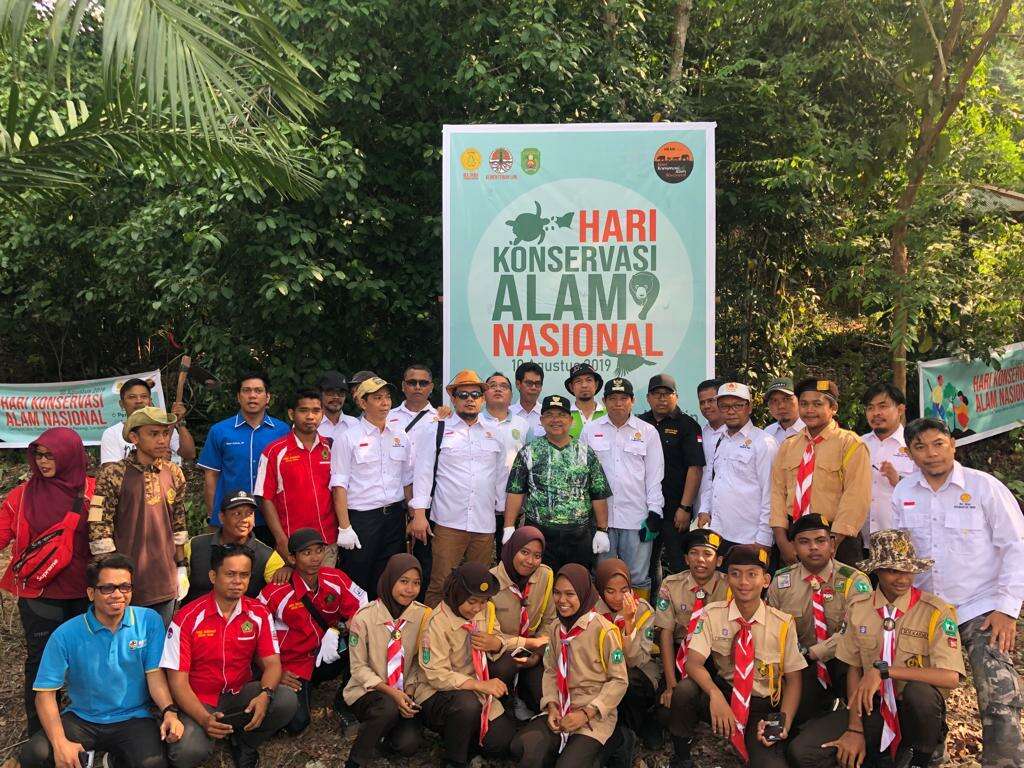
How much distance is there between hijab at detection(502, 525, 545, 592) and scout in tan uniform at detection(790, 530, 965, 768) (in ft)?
4.92

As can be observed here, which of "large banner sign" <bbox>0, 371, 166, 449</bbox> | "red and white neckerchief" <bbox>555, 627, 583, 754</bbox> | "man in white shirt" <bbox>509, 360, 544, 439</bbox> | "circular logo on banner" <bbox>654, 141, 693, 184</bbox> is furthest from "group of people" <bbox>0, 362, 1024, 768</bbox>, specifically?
"large banner sign" <bbox>0, 371, 166, 449</bbox>

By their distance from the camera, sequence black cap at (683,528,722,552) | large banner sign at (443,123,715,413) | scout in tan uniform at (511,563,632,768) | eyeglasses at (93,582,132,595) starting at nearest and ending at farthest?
eyeglasses at (93,582,132,595)
scout in tan uniform at (511,563,632,768)
black cap at (683,528,722,552)
large banner sign at (443,123,715,413)

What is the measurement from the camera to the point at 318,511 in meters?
5.12

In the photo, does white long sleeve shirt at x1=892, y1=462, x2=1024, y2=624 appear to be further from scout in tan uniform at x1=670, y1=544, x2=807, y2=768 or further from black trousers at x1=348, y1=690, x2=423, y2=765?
black trousers at x1=348, y1=690, x2=423, y2=765

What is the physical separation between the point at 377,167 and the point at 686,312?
10.4ft

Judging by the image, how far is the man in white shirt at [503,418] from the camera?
5363mm

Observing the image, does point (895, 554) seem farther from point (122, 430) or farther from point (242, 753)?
point (122, 430)

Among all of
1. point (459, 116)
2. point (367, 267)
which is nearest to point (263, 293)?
point (367, 267)

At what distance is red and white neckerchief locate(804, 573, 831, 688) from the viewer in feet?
14.1

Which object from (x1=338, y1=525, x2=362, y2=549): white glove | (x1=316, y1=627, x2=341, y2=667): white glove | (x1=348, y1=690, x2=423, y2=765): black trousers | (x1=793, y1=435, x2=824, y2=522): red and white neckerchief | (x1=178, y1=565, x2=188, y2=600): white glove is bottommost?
(x1=348, y1=690, x2=423, y2=765): black trousers

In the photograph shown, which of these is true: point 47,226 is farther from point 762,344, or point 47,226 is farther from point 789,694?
point 789,694

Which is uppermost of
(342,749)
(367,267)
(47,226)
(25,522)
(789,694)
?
(47,226)

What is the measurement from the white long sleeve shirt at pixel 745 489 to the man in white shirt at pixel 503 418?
3.92 feet

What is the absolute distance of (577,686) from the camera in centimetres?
417
